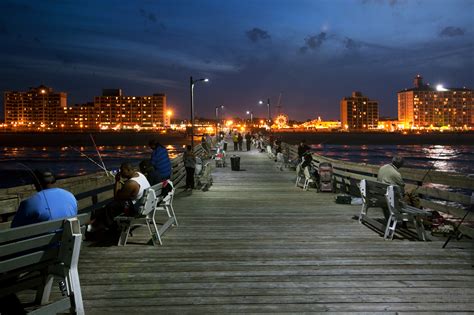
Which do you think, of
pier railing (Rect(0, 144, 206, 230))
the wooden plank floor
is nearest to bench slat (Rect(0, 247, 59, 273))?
the wooden plank floor

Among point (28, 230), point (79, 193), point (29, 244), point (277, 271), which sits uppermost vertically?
point (28, 230)

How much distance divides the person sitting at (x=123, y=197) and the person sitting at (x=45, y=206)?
244 centimetres

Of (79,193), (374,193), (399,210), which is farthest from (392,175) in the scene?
(79,193)

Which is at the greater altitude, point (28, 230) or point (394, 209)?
point (28, 230)

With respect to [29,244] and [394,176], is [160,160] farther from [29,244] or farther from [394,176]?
[29,244]

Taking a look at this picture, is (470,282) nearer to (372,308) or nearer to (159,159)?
(372,308)

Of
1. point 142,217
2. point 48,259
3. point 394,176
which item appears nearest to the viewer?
point 48,259

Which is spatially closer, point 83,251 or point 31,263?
point 31,263

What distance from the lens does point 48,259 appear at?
428cm

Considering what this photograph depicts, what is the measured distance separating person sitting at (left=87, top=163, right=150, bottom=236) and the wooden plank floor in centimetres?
61

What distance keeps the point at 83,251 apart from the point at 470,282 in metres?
5.35

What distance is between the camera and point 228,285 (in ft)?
18.0

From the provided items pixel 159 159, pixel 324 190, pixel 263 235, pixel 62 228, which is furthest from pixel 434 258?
pixel 324 190

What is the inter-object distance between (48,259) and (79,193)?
5456 mm
